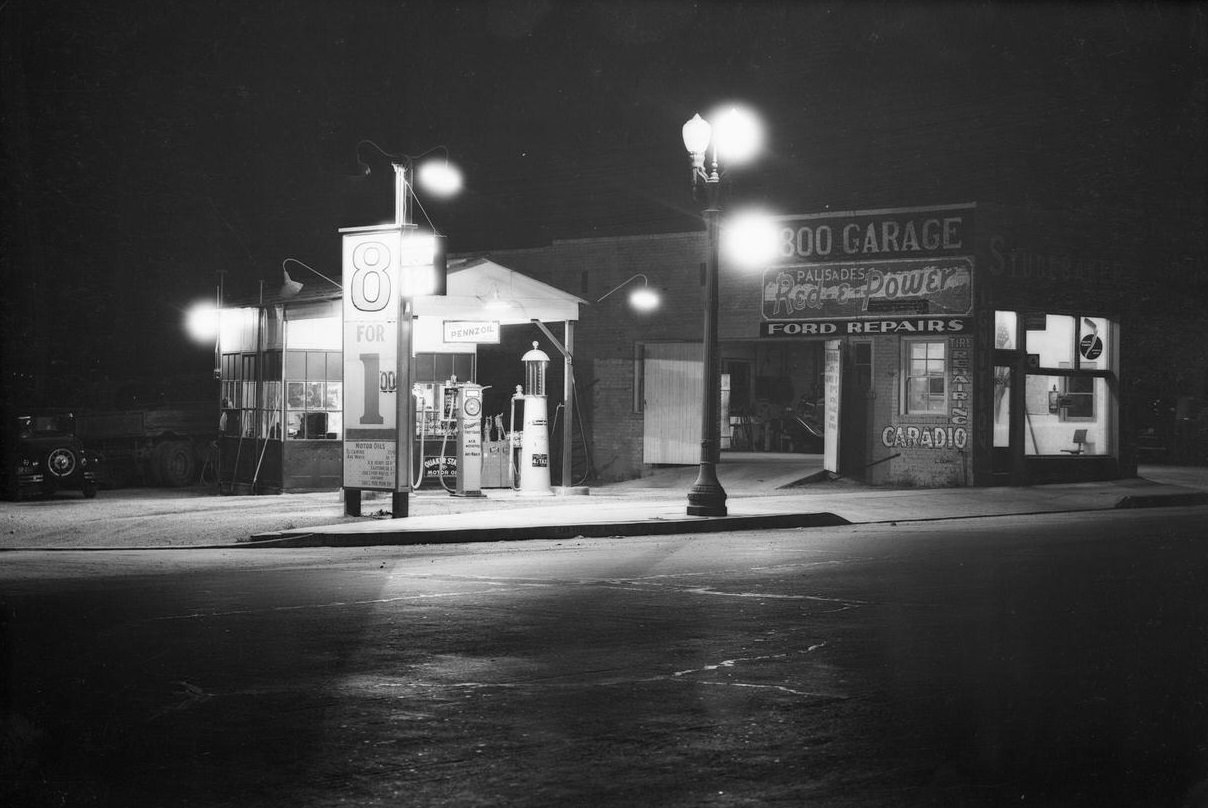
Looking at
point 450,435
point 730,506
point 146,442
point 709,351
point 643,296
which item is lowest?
Result: point 730,506

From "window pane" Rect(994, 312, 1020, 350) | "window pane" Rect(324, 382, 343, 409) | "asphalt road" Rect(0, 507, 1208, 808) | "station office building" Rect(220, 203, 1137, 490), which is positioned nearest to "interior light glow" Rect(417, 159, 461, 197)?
"station office building" Rect(220, 203, 1137, 490)

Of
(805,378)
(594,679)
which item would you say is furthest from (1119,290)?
(594,679)

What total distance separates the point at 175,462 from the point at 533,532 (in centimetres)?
1366

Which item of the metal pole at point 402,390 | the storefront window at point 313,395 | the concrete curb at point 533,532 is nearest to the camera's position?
the concrete curb at point 533,532

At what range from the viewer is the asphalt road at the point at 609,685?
5652 mm

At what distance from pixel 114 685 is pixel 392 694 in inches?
64.1

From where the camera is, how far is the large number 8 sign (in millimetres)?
18391

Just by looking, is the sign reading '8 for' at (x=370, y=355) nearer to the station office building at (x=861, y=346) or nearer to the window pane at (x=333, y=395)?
the station office building at (x=861, y=346)

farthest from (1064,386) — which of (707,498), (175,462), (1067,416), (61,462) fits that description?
(61,462)

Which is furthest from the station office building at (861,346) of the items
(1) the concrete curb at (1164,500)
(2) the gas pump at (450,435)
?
(1) the concrete curb at (1164,500)

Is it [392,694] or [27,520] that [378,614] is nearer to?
[392,694]

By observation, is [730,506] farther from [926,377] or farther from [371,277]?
[926,377]

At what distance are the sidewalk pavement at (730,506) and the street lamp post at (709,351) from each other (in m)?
0.38

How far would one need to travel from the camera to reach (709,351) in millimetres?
18812
